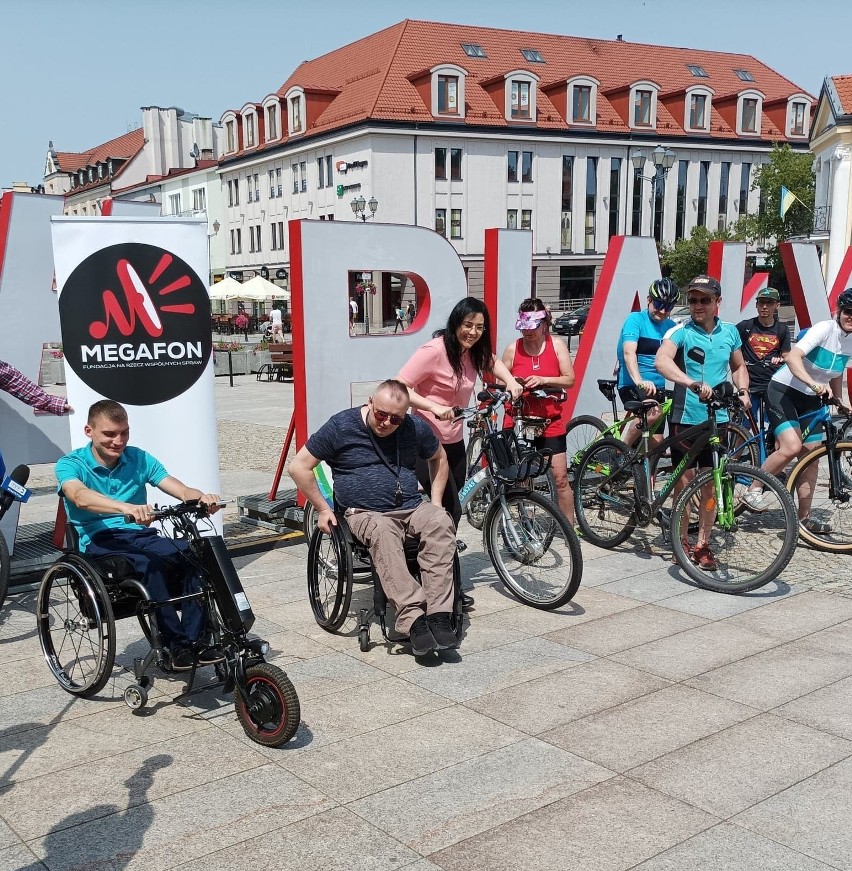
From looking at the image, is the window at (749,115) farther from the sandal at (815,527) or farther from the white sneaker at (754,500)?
the white sneaker at (754,500)

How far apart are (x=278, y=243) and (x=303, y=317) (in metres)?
55.2

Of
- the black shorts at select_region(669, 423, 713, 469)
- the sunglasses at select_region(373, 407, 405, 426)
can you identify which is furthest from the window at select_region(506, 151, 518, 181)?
the sunglasses at select_region(373, 407, 405, 426)

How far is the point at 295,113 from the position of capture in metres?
56.3

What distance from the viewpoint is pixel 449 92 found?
166 feet

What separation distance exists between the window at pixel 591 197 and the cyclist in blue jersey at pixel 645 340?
49.6 m

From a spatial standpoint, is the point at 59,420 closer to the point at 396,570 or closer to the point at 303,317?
the point at 303,317

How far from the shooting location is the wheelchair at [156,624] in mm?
4051

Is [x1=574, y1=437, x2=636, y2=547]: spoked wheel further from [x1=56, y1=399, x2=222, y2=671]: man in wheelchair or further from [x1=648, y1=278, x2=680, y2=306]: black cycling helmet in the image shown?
[x1=56, y1=399, x2=222, y2=671]: man in wheelchair

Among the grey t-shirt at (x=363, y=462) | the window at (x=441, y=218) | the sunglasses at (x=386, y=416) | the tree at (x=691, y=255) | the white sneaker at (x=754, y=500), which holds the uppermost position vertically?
the window at (x=441, y=218)

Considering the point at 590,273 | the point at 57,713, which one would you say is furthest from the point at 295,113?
the point at 57,713

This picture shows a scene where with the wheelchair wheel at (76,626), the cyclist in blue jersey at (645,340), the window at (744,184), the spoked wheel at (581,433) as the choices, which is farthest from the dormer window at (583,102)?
the wheelchair wheel at (76,626)

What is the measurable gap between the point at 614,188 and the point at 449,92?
11558 millimetres

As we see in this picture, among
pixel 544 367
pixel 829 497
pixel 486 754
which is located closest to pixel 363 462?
pixel 486 754

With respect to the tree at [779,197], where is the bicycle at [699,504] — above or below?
below
